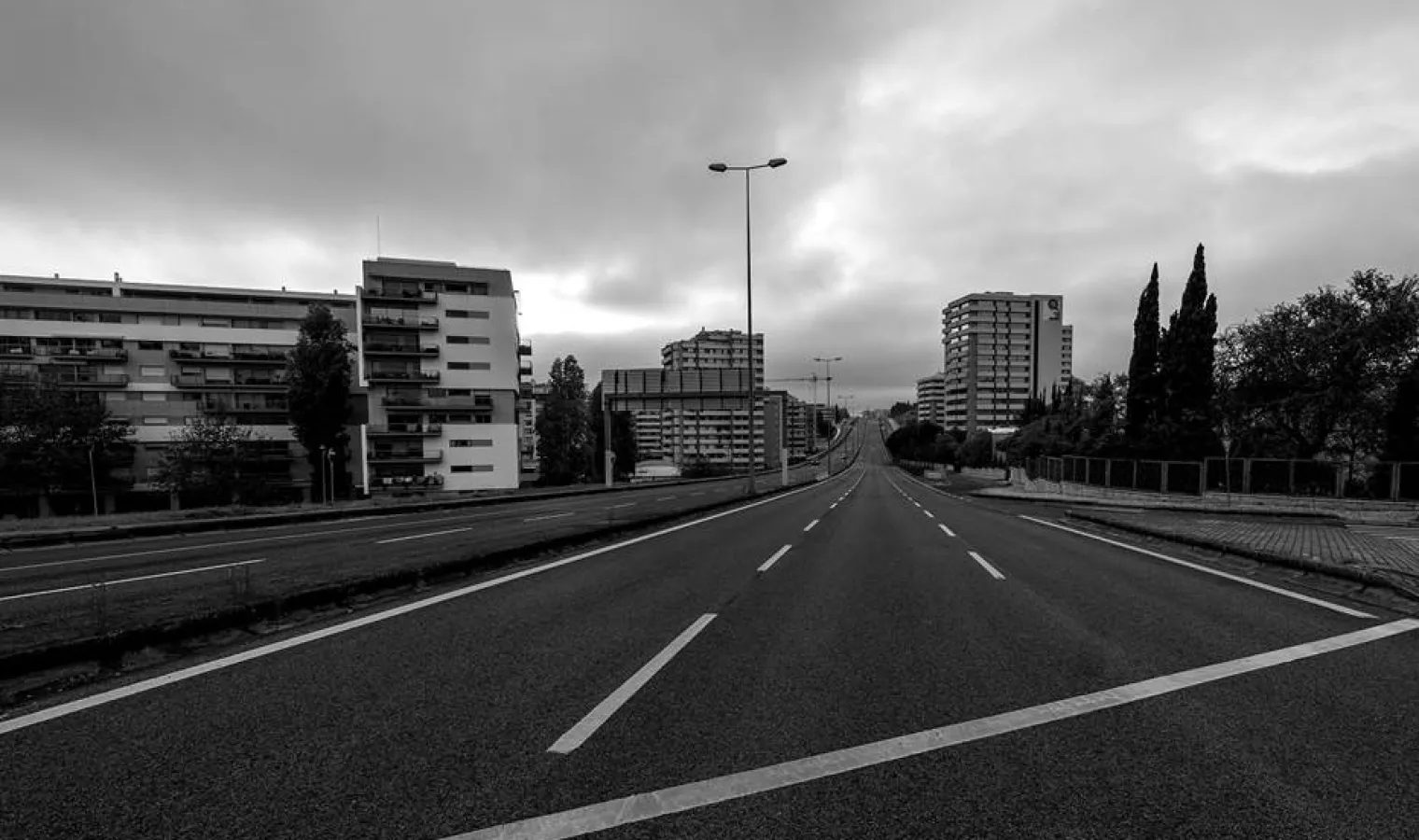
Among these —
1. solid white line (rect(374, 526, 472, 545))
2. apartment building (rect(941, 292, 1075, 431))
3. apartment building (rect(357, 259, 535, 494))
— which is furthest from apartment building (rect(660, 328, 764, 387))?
solid white line (rect(374, 526, 472, 545))

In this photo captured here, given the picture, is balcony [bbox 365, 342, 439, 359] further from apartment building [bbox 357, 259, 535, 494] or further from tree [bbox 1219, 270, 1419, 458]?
tree [bbox 1219, 270, 1419, 458]

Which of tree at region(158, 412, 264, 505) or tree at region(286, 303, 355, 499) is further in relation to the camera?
tree at region(286, 303, 355, 499)

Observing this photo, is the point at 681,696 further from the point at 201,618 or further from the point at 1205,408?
the point at 1205,408

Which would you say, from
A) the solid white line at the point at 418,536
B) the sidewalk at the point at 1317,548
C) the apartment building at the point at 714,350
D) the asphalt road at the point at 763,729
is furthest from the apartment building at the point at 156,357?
the apartment building at the point at 714,350

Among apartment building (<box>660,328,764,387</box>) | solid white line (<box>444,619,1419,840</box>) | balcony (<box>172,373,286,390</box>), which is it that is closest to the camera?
solid white line (<box>444,619,1419,840</box>)

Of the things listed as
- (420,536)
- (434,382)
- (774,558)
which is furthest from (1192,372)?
(434,382)

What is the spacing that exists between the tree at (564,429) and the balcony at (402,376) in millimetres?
13378

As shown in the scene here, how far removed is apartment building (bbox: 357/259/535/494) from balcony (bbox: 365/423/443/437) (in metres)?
0.08

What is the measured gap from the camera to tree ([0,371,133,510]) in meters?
40.2

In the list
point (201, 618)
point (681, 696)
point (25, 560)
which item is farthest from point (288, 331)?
point (681, 696)

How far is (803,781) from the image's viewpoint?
3002 millimetres

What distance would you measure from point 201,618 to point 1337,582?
1334cm

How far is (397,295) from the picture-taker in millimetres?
54531

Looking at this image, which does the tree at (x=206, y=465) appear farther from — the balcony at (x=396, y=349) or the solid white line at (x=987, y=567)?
the solid white line at (x=987, y=567)
